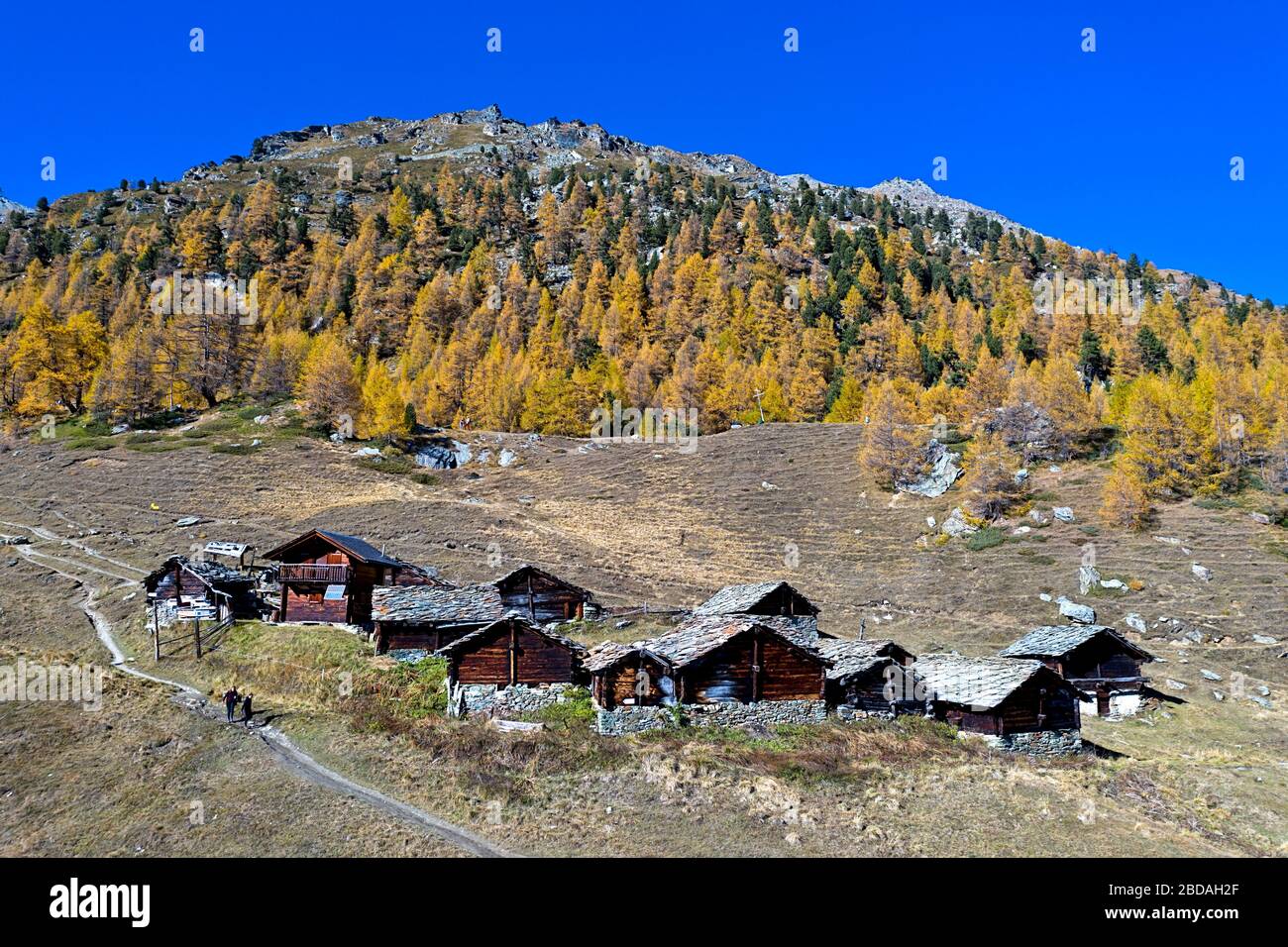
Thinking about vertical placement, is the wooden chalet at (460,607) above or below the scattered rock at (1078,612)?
above

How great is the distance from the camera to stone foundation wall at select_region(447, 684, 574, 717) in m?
30.3

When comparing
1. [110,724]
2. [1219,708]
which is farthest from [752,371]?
[110,724]

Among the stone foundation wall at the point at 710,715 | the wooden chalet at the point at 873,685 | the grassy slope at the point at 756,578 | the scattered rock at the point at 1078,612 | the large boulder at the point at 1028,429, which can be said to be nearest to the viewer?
the grassy slope at the point at 756,578

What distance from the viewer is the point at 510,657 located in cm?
3095

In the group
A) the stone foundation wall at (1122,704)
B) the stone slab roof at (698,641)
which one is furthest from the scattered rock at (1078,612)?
the stone slab roof at (698,641)

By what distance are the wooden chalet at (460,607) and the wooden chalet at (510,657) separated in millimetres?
2390

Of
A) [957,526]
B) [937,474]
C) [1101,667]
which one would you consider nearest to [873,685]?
[1101,667]

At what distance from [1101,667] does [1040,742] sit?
11.3 metres

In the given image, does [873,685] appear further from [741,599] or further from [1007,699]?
[741,599]

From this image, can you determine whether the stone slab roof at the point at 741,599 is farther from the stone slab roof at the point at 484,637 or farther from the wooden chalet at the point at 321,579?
the wooden chalet at the point at 321,579

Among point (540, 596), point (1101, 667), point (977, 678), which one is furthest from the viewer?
point (540, 596)

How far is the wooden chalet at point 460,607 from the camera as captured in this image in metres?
36.9

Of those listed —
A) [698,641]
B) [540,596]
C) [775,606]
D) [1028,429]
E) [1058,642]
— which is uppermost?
[1028,429]
